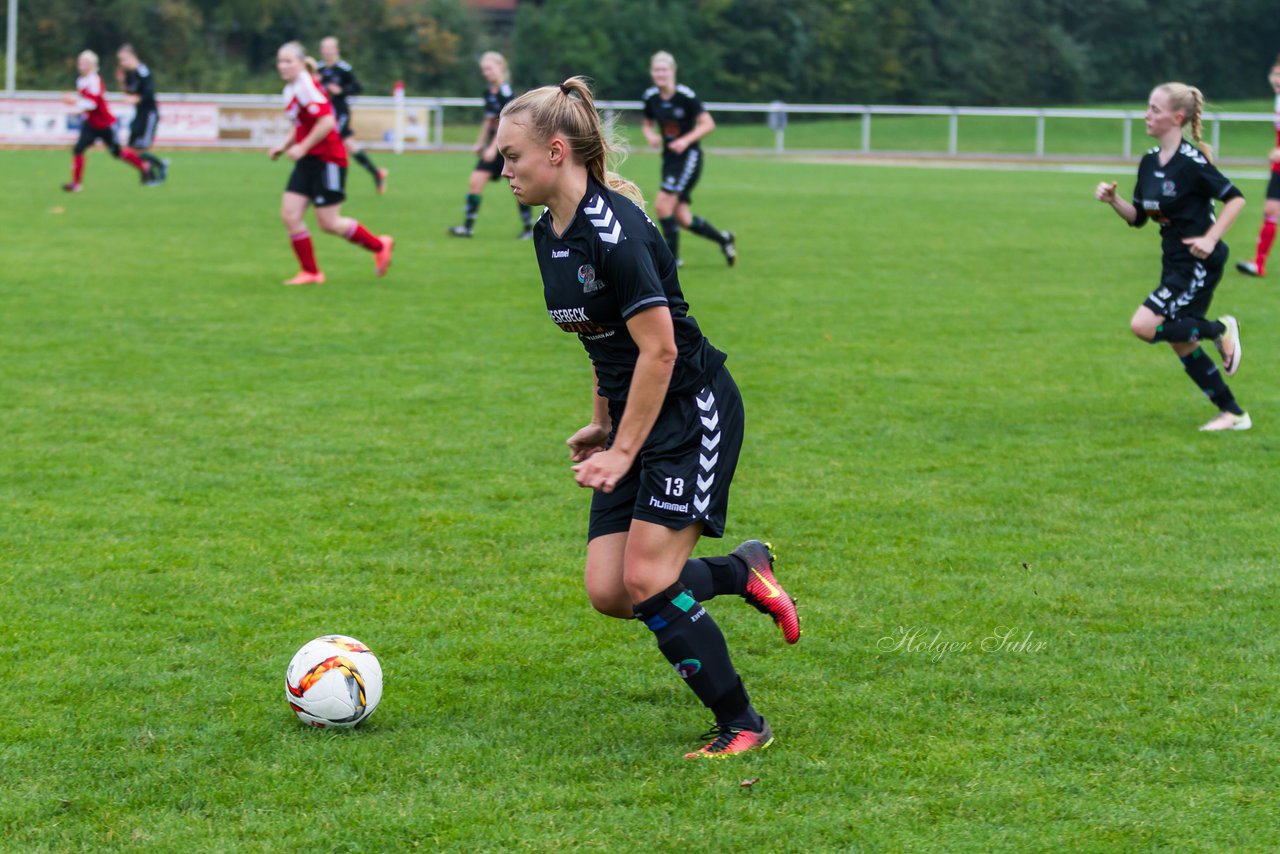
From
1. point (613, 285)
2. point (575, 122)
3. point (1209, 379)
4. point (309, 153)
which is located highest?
point (575, 122)

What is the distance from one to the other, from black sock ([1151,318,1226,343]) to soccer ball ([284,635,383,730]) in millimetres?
5215

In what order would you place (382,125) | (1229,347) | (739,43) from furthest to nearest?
(739,43)
(382,125)
(1229,347)

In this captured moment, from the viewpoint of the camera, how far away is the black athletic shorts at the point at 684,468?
385 centimetres

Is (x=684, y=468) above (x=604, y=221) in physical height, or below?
below

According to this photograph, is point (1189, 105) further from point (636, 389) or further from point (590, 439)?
point (636, 389)

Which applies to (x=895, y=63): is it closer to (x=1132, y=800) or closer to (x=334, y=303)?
(x=334, y=303)

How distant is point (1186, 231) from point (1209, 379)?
80 cm

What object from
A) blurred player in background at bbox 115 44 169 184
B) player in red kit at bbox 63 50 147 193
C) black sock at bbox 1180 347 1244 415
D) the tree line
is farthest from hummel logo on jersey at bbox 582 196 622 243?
the tree line

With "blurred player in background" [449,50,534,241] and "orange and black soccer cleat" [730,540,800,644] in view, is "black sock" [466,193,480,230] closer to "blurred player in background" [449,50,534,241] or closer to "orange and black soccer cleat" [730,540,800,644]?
"blurred player in background" [449,50,534,241]

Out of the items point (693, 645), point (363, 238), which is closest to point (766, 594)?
point (693, 645)

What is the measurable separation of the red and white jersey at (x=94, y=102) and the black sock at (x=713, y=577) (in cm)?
1969

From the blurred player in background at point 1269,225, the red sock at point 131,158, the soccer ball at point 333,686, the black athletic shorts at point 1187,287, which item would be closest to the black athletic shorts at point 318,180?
the black athletic shorts at point 1187,287

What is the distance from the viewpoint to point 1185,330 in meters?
7.84

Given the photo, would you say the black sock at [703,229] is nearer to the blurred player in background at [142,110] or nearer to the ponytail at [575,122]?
the ponytail at [575,122]
